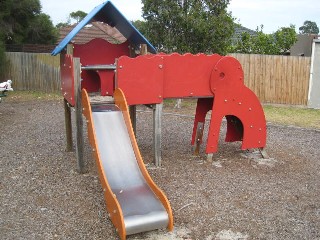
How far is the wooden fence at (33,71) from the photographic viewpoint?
16516mm

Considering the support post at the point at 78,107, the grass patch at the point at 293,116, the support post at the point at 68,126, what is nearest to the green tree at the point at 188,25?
the grass patch at the point at 293,116

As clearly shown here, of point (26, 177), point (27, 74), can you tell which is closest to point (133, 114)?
point (26, 177)

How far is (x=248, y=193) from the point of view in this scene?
17.4 feet

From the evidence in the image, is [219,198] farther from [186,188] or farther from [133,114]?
[133,114]

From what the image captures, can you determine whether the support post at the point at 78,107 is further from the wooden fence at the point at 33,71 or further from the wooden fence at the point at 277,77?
the wooden fence at the point at 33,71

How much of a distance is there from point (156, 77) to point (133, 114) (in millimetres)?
1791

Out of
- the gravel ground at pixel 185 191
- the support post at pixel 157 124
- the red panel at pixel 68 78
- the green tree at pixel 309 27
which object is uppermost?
the green tree at pixel 309 27

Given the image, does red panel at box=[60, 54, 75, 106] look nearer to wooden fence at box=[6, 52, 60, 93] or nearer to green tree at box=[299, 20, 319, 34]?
wooden fence at box=[6, 52, 60, 93]

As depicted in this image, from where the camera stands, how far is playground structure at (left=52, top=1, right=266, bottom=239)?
13.9ft

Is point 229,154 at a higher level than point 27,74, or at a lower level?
lower

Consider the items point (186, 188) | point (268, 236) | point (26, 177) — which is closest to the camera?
point (268, 236)

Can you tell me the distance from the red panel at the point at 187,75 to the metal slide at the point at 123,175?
1.04m

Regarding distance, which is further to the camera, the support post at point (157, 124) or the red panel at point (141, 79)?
the support post at point (157, 124)

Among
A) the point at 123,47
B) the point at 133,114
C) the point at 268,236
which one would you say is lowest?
the point at 268,236
